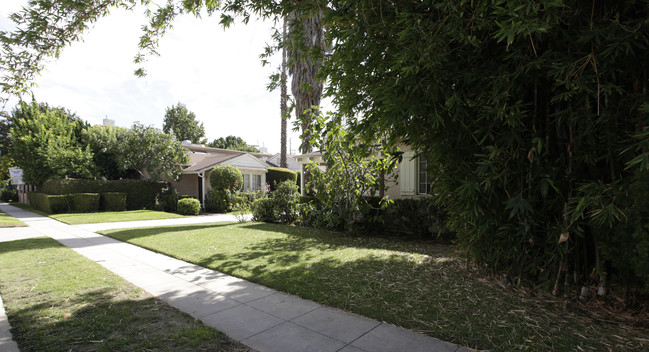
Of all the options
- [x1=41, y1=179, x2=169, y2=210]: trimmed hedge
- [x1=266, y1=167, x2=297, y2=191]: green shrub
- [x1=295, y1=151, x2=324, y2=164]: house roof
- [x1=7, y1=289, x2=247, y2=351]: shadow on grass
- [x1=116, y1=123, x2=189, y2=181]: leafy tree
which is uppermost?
[x1=116, y1=123, x2=189, y2=181]: leafy tree

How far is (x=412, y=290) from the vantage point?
4.00 m

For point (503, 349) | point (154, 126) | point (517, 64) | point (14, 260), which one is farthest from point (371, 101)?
point (154, 126)

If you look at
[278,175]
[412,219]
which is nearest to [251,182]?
[278,175]

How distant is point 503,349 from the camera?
2621 mm

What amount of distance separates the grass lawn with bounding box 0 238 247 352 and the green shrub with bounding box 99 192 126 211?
14197 mm

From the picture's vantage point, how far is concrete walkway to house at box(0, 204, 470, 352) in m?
2.79

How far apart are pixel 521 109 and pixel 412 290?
8.40ft

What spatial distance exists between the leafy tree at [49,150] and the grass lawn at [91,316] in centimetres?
1575

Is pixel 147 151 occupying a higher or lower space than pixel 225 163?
higher

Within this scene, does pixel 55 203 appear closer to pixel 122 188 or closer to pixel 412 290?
pixel 122 188

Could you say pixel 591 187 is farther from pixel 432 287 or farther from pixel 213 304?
pixel 213 304

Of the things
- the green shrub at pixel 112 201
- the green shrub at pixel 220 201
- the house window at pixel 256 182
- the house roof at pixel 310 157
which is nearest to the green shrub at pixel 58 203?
the green shrub at pixel 112 201

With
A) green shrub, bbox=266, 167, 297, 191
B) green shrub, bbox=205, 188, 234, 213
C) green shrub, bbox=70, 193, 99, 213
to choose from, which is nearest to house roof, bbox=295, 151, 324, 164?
green shrub, bbox=205, 188, 234, 213

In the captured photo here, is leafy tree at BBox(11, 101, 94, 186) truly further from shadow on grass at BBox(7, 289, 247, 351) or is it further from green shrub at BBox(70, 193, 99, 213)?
shadow on grass at BBox(7, 289, 247, 351)
